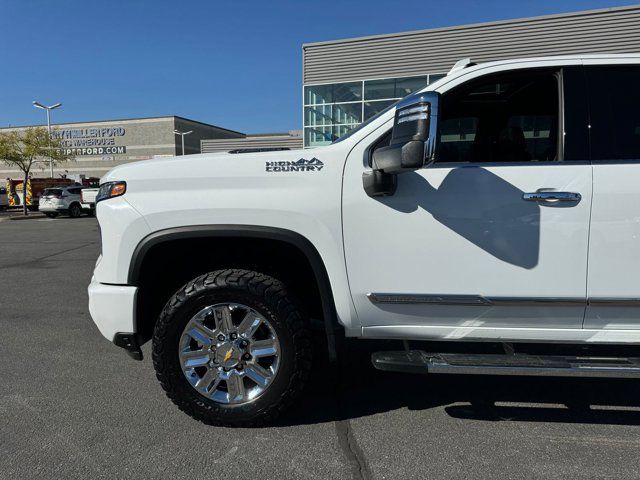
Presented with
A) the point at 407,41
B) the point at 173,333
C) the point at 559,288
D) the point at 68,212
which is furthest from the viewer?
the point at 68,212

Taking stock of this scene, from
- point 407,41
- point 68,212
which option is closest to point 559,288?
point 407,41

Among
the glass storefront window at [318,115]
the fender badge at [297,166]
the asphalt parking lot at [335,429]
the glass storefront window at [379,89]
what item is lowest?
the asphalt parking lot at [335,429]

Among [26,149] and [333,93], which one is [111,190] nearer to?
[333,93]

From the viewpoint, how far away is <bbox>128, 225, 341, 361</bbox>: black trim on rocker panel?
259 cm

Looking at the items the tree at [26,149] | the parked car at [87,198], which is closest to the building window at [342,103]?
the parked car at [87,198]

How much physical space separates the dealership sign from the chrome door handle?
61306 millimetres

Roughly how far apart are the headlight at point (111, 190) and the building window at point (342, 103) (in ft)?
53.8

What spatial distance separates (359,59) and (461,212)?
18.2 metres

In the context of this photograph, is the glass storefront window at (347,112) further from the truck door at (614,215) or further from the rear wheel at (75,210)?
the truck door at (614,215)

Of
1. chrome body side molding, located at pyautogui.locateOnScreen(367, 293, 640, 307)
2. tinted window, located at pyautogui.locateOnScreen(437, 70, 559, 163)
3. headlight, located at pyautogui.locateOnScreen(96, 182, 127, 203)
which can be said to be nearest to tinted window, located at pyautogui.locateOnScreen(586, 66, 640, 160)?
tinted window, located at pyautogui.locateOnScreen(437, 70, 559, 163)

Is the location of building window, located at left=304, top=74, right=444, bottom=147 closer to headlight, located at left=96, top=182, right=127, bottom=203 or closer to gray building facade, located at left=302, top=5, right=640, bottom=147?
gray building facade, located at left=302, top=5, right=640, bottom=147

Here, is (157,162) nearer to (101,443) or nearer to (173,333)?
(173,333)

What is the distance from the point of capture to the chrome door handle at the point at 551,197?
2.44 m

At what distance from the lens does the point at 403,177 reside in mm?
2537
